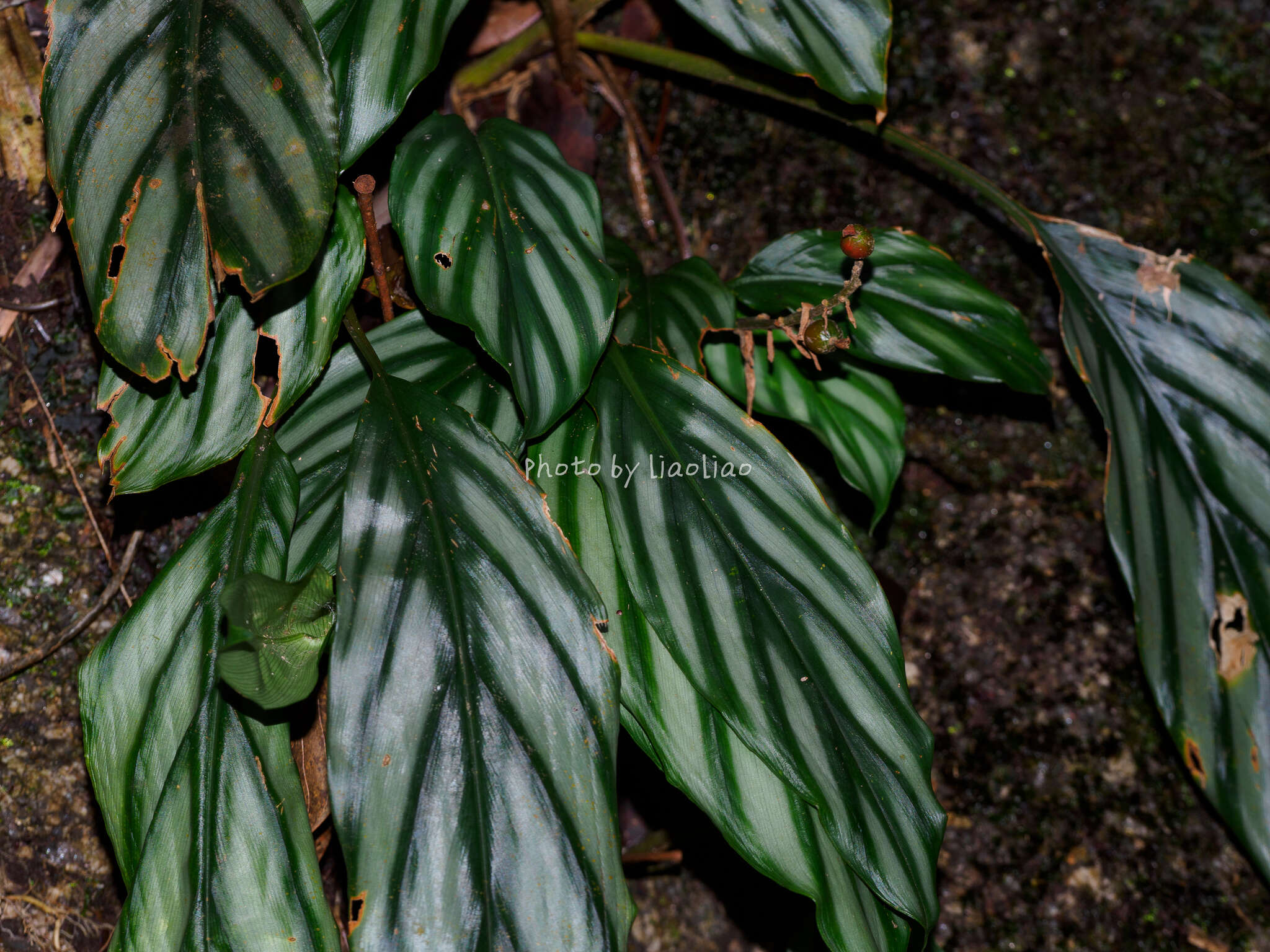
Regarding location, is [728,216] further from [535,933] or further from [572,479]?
[535,933]

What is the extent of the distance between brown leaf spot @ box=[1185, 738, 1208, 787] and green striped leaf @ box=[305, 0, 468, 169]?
123cm

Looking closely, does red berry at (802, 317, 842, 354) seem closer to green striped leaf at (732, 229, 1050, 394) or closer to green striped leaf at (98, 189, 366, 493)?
green striped leaf at (732, 229, 1050, 394)

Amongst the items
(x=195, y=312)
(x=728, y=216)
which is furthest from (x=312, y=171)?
(x=728, y=216)

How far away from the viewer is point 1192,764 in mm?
1103

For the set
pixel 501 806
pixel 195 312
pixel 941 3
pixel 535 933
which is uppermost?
pixel 941 3

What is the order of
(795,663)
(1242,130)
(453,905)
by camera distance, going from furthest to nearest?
(1242,130) → (795,663) → (453,905)

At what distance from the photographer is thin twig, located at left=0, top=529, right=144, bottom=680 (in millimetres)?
993

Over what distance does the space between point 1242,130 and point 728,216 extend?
865 mm

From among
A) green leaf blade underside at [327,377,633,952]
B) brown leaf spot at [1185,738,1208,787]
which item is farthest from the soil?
green leaf blade underside at [327,377,633,952]

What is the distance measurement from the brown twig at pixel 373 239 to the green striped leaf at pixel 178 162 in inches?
5.4

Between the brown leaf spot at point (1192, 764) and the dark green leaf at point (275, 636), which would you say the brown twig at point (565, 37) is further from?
the brown leaf spot at point (1192, 764)

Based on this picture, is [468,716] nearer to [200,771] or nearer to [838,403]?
[200,771]

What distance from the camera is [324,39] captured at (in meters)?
0.90

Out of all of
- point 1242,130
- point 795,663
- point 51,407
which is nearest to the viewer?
point 795,663
